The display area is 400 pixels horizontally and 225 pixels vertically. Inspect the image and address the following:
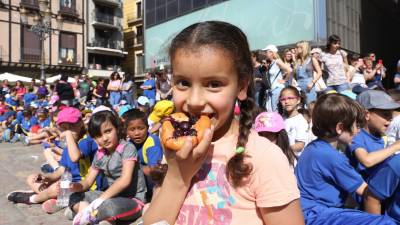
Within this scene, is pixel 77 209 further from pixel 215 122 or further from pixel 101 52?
pixel 101 52

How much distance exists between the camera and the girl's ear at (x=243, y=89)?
1.58 metres

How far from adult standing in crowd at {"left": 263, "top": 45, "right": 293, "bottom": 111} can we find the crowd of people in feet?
0.09

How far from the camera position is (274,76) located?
25.5 feet

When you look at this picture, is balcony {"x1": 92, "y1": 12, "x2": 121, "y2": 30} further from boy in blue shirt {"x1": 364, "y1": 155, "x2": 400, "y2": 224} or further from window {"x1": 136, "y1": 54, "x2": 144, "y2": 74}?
boy in blue shirt {"x1": 364, "y1": 155, "x2": 400, "y2": 224}

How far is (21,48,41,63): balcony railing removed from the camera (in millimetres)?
36037

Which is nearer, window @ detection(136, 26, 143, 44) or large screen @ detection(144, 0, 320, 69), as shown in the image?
large screen @ detection(144, 0, 320, 69)

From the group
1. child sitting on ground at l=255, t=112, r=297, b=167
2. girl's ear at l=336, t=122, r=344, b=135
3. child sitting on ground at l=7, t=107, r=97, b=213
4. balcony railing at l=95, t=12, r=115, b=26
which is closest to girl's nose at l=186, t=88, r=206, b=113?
girl's ear at l=336, t=122, r=344, b=135

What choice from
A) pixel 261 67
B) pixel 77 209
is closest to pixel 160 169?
pixel 77 209

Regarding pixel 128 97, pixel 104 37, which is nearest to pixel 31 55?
pixel 104 37

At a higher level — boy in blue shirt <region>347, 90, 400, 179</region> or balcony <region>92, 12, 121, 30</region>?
balcony <region>92, 12, 121, 30</region>

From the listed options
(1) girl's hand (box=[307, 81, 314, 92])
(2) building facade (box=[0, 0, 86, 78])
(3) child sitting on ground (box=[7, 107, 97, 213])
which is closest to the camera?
(3) child sitting on ground (box=[7, 107, 97, 213])

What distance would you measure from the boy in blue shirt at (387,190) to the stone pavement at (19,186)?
3.08 metres

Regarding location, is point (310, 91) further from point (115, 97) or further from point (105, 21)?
point (105, 21)

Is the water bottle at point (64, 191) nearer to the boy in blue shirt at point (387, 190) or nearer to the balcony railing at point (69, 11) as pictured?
the boy in blue shirt at point (387, 190)
